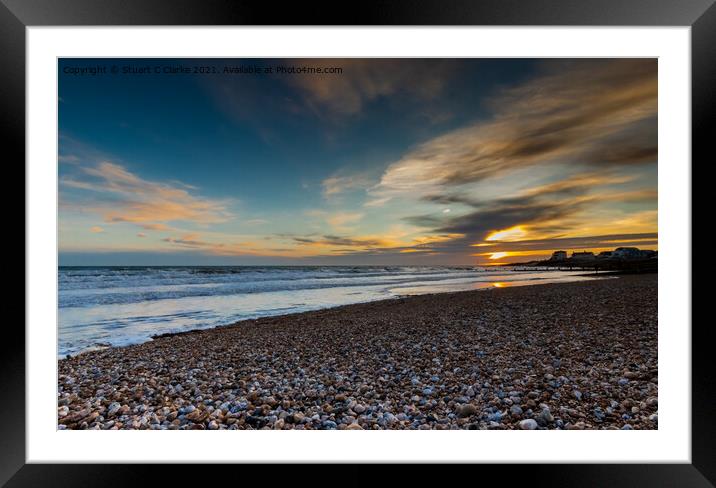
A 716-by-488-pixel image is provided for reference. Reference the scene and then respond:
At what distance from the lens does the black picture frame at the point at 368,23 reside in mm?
1620

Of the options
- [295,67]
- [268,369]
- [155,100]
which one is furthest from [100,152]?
[268,369]

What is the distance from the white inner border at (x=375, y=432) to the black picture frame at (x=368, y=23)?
58 mm

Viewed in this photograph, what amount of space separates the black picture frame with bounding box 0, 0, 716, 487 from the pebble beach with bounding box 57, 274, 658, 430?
0.33m

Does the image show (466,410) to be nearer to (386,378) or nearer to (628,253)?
(386,378)

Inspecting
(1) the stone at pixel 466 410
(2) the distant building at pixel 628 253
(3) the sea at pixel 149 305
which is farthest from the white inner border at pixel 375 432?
(2) the distant building at pixel 628 253

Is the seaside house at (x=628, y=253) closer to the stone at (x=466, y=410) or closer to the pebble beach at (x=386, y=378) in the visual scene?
the pebble beach at (x=386, y=378)

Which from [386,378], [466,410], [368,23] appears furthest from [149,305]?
[368,23]

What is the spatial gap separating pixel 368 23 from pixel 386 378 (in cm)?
276

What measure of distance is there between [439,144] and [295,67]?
114 inches

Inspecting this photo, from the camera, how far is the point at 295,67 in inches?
139

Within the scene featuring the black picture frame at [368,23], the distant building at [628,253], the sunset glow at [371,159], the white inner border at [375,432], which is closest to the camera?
the black picture frame at [368,23]

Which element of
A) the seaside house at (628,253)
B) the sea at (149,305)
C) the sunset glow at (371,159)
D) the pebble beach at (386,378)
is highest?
the sunset glow at (371,159)

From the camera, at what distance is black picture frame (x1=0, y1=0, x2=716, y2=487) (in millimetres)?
1620

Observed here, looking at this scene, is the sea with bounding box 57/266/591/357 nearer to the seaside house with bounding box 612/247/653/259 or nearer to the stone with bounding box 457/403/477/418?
the stone with bounding box 457/403/477/418
